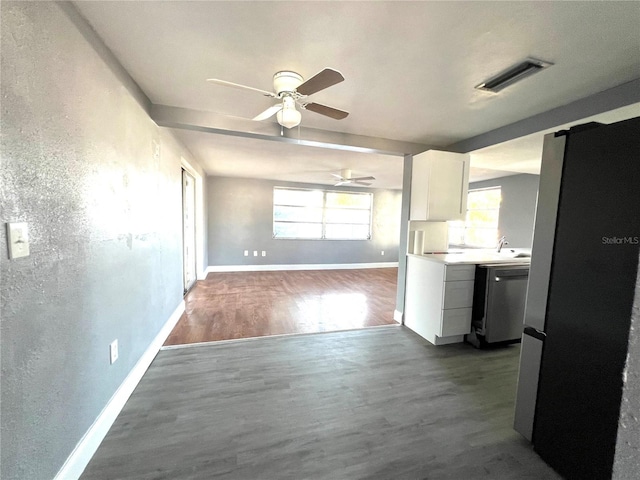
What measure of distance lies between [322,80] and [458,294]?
7.97ft

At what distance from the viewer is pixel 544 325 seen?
4.69 ft

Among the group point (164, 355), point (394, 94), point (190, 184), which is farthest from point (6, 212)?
point (190, 184)

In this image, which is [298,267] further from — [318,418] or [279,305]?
[318,418]

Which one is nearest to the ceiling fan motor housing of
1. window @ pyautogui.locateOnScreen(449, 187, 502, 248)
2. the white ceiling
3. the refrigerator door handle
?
the white ceiling

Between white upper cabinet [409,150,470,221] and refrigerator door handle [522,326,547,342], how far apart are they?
1.63 metres

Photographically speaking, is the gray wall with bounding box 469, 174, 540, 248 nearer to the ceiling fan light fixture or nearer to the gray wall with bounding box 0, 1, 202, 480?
the ceiling fan light fixture

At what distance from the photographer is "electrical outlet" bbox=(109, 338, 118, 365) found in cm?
161

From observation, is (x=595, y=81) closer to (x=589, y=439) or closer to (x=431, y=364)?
(x=589, y=439)

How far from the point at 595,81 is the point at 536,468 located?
8.13ft

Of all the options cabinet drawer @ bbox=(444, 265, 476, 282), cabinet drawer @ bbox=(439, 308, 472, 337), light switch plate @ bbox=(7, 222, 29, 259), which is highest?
light switch plate @ bbox=(7, 222, 29, 259)

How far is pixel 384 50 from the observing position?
1490 mm

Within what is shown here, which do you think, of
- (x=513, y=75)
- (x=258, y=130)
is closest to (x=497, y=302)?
(x=513, y=75)

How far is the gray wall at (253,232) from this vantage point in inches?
242

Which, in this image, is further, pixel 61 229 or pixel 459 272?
pixel 459 272
